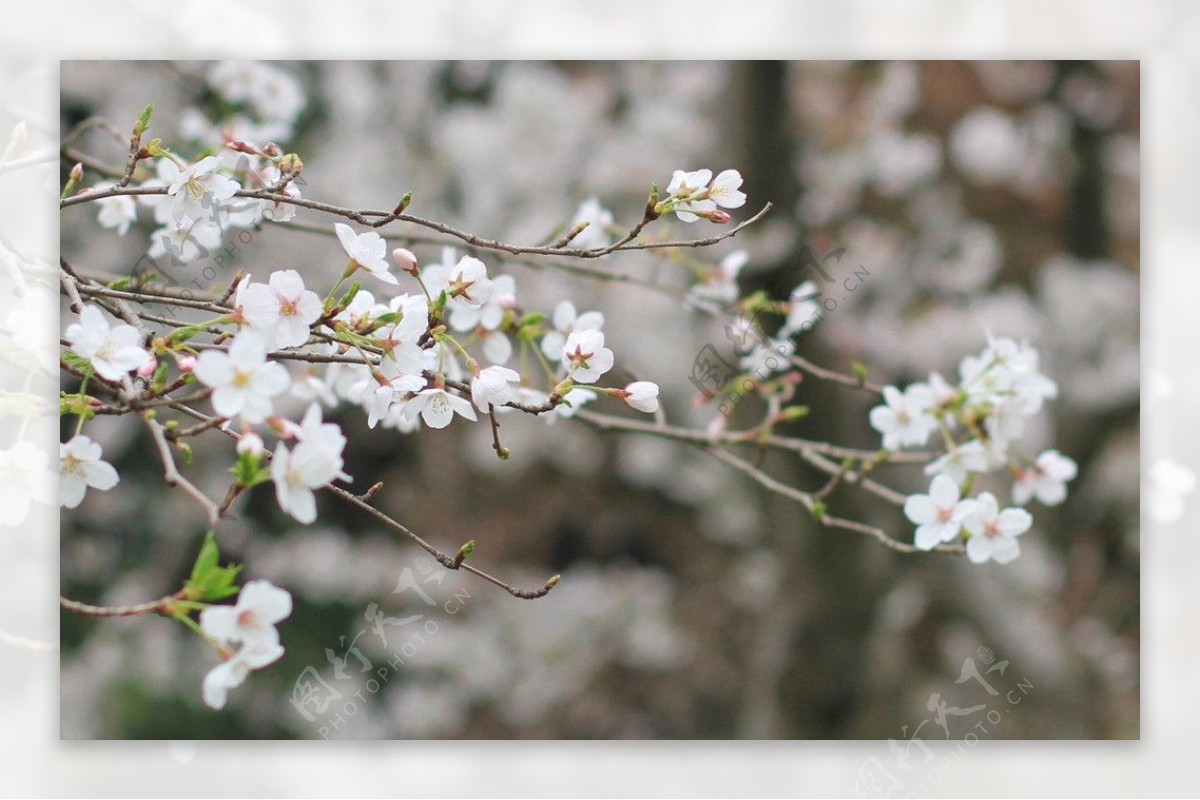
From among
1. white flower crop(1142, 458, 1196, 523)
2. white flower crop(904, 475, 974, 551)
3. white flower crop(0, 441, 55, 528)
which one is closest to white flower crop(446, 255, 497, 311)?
white flower crop(0, 441, 55, 528)

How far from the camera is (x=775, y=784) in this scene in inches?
77.2

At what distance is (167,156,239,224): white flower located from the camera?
2.66ft

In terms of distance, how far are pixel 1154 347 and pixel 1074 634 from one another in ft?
7.44

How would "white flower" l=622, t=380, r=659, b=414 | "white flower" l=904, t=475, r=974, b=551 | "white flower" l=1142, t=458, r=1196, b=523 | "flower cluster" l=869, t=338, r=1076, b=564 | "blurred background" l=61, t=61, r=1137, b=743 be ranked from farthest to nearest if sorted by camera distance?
"blurred background" l=61, t=61, r=1137, b=743, "white flower" l=1142, t=458, r=1196, b=523, "flower cluster" l=869, t=338, r=1076, b=564, "white flower" l=904, t=475, r=974, b=551, "white flower" l=622, t=380, r=659, b=414

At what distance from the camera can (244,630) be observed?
0.65m

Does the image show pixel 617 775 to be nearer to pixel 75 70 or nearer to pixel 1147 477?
pixel 1147 477

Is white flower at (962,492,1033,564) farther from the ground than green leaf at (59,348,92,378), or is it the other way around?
green leaf at (59,348,92,378)

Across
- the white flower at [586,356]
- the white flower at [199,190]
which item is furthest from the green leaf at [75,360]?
the white flower at [586,356]

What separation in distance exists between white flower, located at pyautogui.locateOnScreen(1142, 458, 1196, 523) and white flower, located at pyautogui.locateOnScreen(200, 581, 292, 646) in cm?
127

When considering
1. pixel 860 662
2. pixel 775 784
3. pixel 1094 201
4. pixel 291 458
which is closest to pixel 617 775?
pixel 775 784

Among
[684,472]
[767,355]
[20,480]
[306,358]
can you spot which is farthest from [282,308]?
[684,472]

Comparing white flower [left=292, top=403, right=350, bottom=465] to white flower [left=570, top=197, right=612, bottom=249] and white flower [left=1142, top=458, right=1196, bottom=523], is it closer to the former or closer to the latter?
white flower [left=570, top=197, right=612, bottom=249]

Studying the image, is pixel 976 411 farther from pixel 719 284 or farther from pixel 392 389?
pixel 392 389

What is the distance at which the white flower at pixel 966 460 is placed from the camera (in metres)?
1.13
